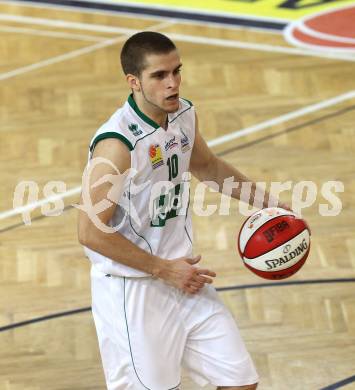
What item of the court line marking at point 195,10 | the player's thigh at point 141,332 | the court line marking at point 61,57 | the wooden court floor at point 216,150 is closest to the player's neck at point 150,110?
the player's thigh at point 141,332

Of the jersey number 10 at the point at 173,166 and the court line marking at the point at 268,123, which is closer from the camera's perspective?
the jersey number 10 at the point at 173,166

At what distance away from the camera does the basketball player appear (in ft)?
13.9

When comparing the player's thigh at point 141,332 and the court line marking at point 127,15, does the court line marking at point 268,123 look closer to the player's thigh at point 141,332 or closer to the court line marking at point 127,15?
the court line marking at point 127,15

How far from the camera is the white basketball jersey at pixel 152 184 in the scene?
4309 millimetres

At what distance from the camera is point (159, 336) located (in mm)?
4500

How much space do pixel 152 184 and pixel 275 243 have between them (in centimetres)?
73

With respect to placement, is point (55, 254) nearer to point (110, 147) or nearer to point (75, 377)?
point (75, 377)

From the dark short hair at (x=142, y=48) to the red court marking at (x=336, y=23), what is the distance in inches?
227

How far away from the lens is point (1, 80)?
9.26 meters

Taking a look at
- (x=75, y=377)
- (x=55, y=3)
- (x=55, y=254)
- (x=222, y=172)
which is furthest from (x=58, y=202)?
(x=55, y=3)

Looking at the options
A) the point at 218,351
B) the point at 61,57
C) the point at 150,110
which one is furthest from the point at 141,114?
the point at 61,57

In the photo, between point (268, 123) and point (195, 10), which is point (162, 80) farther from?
point (195, 10)

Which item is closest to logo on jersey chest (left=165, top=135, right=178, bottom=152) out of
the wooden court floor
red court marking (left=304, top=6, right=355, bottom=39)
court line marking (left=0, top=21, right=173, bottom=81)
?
the wooden court floor

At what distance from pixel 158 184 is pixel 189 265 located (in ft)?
1.30
